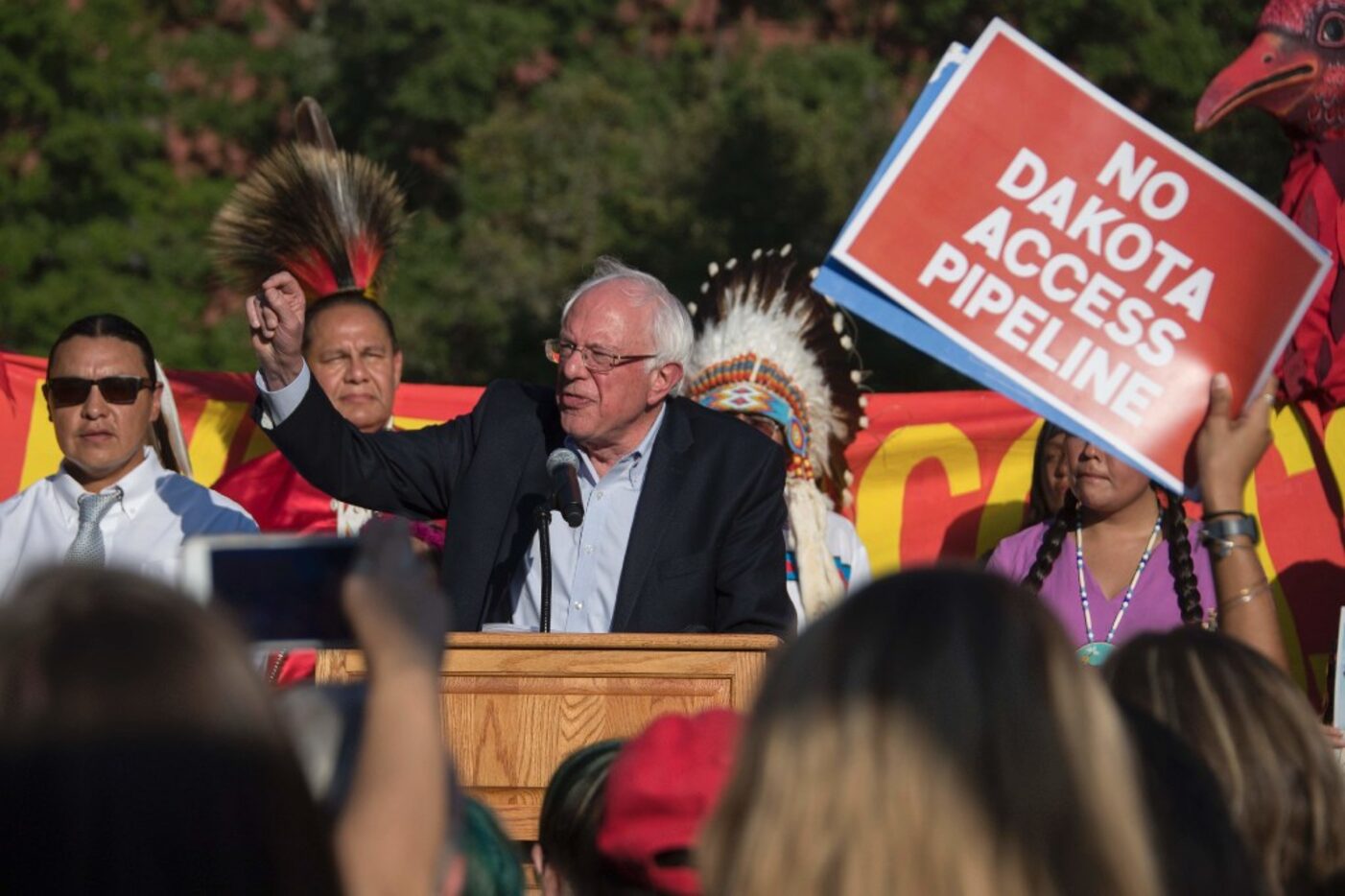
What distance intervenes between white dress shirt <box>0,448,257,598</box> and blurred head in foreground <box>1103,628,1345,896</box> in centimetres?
378

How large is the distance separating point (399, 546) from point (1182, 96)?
12795mm

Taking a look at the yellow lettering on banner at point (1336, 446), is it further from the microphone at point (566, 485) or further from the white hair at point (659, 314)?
the microphone at point (566, 485)

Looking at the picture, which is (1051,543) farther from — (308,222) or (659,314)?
(308,222)

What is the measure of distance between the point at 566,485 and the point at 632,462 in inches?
25.5

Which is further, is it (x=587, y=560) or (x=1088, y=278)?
(x=587, y=560)

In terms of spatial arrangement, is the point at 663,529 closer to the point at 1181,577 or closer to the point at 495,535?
the point at 495,535

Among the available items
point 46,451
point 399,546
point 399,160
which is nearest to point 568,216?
point 399,160

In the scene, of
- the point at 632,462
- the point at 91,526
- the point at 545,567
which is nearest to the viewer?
the point at 545,567

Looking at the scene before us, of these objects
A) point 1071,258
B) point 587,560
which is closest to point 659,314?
point 587,560

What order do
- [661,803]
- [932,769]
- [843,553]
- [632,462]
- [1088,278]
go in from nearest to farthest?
[932,769]
[661,803]
[1088,278]
[632,462]
[843,553]

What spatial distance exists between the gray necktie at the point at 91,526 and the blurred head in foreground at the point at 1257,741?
12.5 feet

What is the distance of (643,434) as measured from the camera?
556 centimetres

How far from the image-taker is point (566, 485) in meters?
4.89

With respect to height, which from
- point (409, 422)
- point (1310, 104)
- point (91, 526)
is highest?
point (1310, 104)
